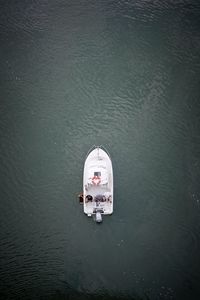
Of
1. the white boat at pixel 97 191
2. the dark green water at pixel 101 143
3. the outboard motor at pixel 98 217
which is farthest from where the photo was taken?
the white boat at pixel 97 191

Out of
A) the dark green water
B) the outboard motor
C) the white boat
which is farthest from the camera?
the white boat

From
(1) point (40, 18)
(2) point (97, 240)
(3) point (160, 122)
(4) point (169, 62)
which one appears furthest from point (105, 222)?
(1) point (40, 18)

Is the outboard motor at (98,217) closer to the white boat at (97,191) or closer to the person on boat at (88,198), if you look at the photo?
the white boat at (97,191)

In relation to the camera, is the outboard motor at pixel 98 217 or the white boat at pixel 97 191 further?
the white boat at pixel 97 191

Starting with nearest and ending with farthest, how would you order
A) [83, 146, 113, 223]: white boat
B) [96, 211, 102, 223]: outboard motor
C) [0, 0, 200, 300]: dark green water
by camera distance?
1. [0, 0, 200, 300]: dark green water
2. [96, 211, 102, 223]: outboard motor
3. [83, 146, 113, 223]: white boat

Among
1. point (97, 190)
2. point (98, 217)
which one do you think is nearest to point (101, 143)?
point (97, 190)

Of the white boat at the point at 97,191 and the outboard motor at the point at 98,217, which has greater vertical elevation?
the white boat at the point at 97,191

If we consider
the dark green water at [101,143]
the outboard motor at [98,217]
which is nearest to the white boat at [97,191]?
the outboard motor at [98,217]

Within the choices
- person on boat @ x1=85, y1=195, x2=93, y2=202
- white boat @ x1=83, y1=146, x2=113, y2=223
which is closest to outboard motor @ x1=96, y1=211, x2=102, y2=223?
white boat @ x1=83, y1=146, x2=113, y2=223

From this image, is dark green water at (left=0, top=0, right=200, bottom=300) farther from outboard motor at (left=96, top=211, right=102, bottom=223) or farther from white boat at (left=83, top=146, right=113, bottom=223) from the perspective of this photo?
white boat at (left=83, top=146, right=113, bottom=223)
